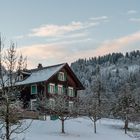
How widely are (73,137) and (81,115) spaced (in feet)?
77.5

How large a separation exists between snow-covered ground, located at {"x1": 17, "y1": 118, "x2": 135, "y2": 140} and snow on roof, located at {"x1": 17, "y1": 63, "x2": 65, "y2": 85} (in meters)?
10.6

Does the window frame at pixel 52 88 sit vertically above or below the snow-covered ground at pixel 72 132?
above

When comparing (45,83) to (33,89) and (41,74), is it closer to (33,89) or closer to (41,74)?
(33,89)

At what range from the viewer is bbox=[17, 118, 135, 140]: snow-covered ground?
5028cm

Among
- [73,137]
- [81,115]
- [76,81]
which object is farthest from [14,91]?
[76,81]

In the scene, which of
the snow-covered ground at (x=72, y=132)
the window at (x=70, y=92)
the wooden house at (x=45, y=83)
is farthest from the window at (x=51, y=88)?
the snow-covered ground at (x=72, y=132)

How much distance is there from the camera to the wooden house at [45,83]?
73.5m

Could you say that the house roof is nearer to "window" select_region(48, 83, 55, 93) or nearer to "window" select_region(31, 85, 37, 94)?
"window" select_region(31, 85, 37, 94)

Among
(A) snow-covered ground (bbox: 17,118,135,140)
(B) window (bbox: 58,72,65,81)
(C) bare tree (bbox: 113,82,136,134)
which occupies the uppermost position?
(B) window (bbox: 58,72,65,81)

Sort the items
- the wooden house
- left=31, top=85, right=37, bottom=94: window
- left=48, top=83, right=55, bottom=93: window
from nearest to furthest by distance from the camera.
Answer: the wooden house → left=31, top=85, right=37, bottom=94: window → left=48, top=83, right=55, bottom=93: window

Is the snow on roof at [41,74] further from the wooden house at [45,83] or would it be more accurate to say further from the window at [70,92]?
the window at [70,92]

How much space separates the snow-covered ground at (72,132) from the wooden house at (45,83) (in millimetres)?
9346

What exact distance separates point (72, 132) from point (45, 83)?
58.9 feet

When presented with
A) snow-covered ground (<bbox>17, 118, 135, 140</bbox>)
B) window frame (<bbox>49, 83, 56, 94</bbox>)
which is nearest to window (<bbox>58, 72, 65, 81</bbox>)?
window frame (<bbox>49, 83, 56, 94</bbox>)
